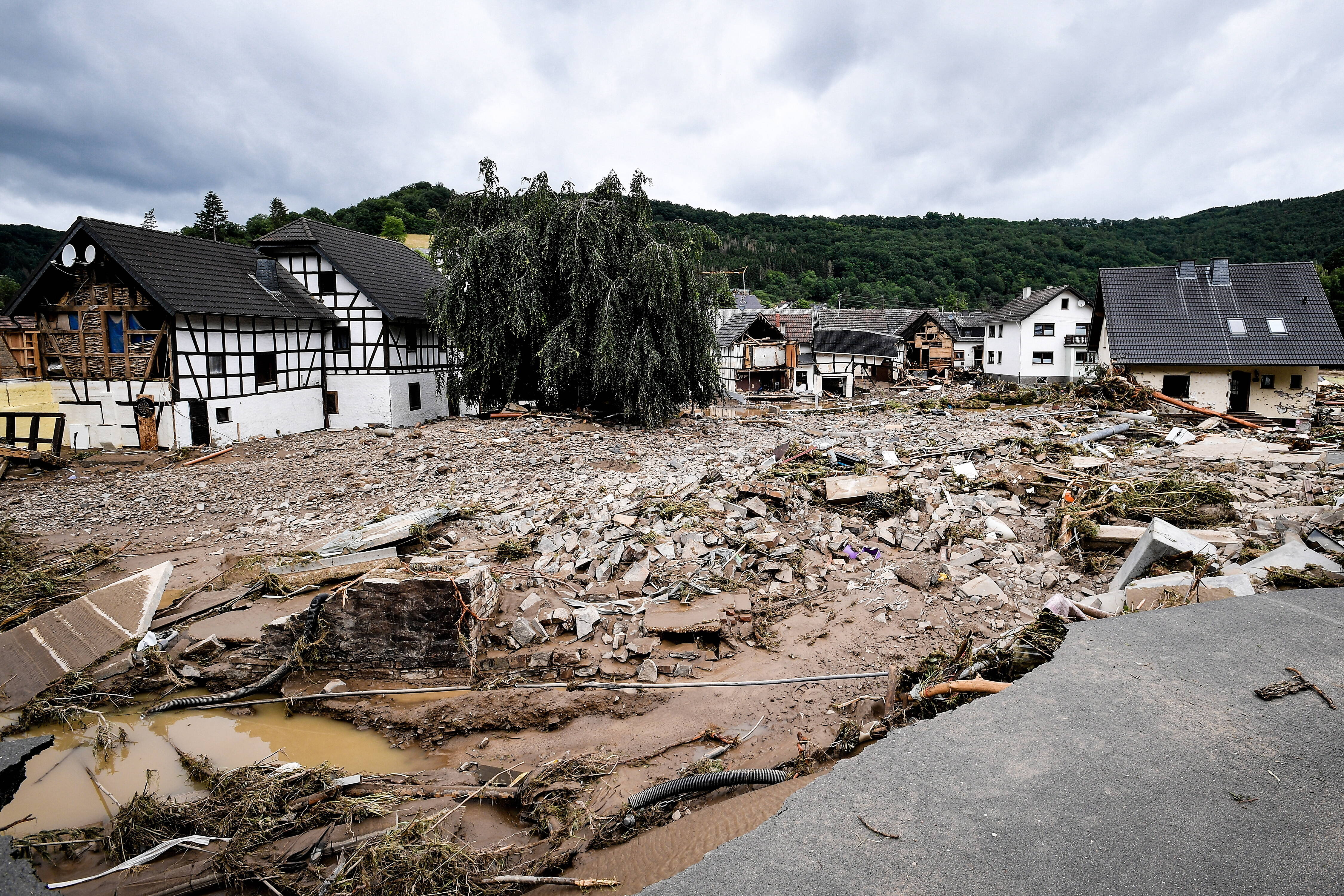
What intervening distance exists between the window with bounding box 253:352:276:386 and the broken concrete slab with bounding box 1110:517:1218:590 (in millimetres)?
22914

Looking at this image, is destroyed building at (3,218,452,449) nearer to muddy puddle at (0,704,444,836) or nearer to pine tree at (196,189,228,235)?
muddy puddle at (0,704,444,836)

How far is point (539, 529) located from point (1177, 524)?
363 inches

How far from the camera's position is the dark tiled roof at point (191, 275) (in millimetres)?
17312

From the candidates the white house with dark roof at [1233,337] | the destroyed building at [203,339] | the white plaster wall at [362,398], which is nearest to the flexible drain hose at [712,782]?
the destroyed building at [203,339]

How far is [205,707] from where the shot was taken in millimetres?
6742

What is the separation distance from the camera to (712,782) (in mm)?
4629

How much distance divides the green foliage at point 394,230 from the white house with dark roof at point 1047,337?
2117 inches

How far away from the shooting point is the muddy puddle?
5.50 metres

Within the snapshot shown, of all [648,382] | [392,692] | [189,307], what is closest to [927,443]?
[648,382]

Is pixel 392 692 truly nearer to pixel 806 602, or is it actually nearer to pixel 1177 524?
pixel 806 602

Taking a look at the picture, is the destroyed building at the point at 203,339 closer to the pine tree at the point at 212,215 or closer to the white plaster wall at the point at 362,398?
the white plaster wall at the point at 362,398

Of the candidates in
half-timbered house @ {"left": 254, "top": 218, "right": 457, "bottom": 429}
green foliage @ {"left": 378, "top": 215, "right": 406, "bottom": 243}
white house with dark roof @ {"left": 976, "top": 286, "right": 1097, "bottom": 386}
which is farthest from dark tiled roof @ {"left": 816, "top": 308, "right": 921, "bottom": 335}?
green foliage @ {"left": 378, "top": 215, "right": 406, "bottom": 243}

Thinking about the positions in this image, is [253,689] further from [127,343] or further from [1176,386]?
[1176,386]

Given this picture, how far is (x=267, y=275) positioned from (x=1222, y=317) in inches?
1343
